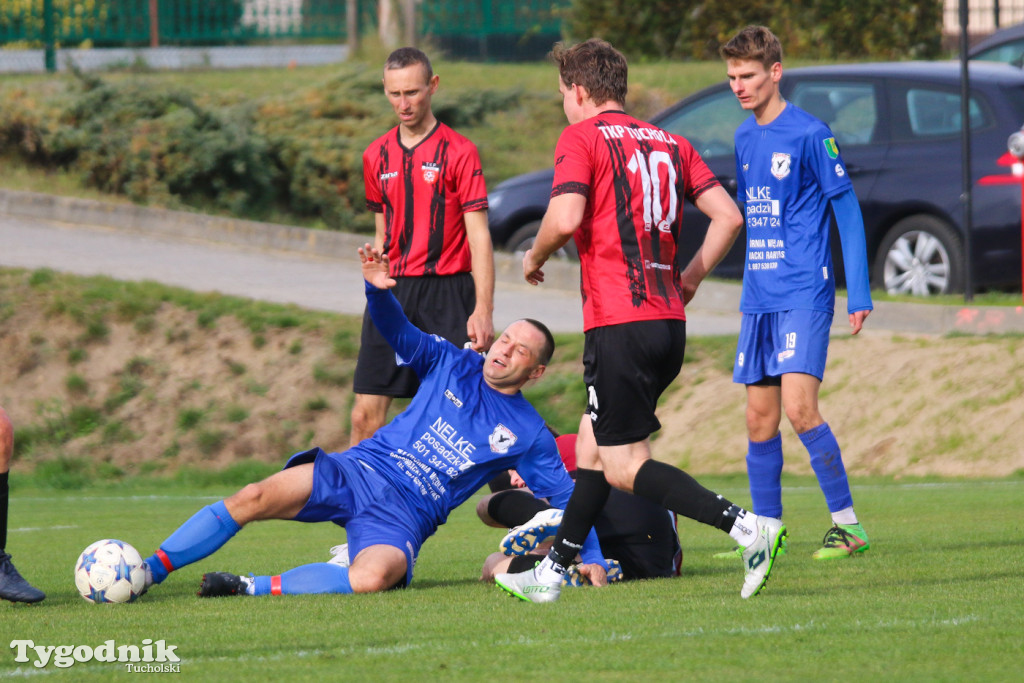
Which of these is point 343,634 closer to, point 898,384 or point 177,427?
point 898,384

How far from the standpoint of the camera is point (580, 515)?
214 inches

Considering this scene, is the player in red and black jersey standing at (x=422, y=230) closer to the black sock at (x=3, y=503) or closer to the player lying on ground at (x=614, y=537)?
the player lying on ground at (x=614, y=537)

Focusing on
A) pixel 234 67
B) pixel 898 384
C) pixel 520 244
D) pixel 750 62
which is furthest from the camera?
pixel 234 67

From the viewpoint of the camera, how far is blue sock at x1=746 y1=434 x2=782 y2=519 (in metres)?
6.91

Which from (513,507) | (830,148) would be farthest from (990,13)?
(513,507)

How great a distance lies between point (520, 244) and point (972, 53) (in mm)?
8247

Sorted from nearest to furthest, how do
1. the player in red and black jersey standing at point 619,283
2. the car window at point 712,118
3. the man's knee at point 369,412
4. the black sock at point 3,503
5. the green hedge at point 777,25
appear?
the player in red and black jersey standing at point 619,283 < the black sock at point 3,503 < the man's knee at point 369,412 < the car window at point 712,118 < the green hedge at point 777,25

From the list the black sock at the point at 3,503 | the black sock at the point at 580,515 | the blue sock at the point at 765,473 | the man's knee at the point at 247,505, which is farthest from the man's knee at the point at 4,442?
the blue sock at the point at 765,473

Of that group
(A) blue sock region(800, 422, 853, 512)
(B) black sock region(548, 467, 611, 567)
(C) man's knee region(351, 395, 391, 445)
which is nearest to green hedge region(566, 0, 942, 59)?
(C) man's knee region(351, 395, 391, 445)

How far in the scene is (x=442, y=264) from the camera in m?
7.31

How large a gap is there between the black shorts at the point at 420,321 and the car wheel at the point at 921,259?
6459 mm

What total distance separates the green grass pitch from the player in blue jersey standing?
1.52 feet

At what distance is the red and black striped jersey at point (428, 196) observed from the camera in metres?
7.23

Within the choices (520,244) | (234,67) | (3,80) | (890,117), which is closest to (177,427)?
(520,244)
